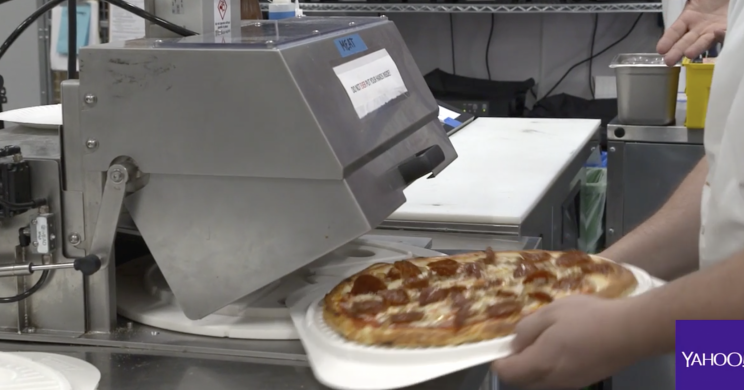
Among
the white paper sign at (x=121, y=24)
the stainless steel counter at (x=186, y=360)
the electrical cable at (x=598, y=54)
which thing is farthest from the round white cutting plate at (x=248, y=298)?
the electrical cable at (x=598, y=54)

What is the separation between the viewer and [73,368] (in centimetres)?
93

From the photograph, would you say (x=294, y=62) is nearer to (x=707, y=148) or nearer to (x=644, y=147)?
(x=707, y=148)

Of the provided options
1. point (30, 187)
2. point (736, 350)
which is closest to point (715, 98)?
point (736, 350)

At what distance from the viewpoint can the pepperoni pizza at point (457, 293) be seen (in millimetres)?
912

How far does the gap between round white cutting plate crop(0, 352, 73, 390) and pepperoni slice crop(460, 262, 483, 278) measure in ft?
1.67

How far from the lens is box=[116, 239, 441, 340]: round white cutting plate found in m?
1.04

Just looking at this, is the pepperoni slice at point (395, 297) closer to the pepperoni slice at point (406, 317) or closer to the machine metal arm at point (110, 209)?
the pepperoni slice at point (406, 317)

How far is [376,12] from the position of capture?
3760mm

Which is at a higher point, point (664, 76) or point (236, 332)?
point (664, 76)

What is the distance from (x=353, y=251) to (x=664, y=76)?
133cm

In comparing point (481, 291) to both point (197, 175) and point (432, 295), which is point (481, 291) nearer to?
point (432, 295)

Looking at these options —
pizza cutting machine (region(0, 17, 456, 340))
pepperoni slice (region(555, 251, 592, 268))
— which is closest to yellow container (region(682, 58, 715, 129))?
pepperoni slice (region(555, 251, 592, 268))

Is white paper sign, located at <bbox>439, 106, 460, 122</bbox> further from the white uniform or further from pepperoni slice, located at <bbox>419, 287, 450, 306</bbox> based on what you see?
pepperoni slice, located at <bbox>419, 287, 450, 306</bbox>

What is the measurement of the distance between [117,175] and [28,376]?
0.80ft
